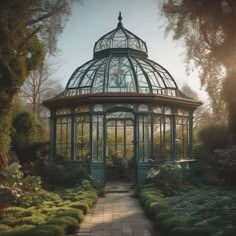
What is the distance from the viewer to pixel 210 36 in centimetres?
1036

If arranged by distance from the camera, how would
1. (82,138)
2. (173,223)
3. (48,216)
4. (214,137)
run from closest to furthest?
1. (173,223)
2. (48,216)
3. (82,138)
4. (214,137)

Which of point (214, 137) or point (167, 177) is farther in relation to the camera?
point (214, 137)

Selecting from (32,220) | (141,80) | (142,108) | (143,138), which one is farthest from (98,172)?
(32,220)

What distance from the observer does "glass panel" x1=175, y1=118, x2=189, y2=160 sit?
1694 cm

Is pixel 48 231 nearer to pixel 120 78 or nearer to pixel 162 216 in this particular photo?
pixel 162 216

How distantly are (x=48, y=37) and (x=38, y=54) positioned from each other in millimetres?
924

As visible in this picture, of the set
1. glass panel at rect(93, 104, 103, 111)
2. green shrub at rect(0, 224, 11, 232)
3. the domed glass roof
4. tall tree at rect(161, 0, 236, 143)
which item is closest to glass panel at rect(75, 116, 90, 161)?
glass panel at rect(93, 104, 103, 111)

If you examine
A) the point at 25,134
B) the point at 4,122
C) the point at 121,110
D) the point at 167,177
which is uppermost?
the point at 121,110

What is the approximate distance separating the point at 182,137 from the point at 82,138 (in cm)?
484

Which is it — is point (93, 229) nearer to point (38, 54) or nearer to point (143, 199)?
point (143, 199)

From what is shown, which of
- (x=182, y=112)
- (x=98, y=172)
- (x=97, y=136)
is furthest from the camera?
(x=182, y=112)

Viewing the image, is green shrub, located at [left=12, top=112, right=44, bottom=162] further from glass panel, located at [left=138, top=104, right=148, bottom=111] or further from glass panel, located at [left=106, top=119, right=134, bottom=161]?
glass panel, located at [left=138, top=104, right=148, bottom=111]

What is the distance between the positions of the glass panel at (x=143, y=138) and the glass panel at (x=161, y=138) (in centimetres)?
51

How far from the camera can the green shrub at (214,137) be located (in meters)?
17.9
